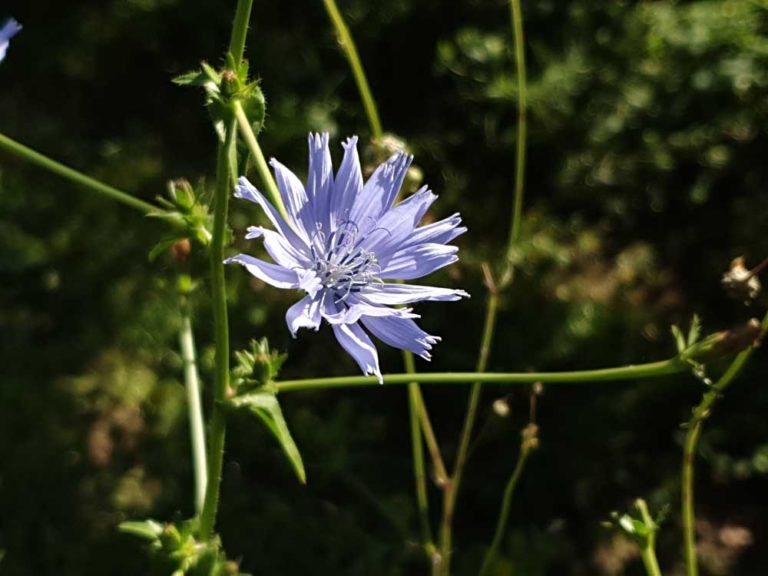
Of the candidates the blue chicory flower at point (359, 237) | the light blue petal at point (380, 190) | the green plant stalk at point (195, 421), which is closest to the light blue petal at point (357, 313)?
the blue chicory flower at point (359, 237)

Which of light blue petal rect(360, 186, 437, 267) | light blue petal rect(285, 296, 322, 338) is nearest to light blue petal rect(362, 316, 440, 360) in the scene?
light blue petal rect(285, 296, 322, 338)

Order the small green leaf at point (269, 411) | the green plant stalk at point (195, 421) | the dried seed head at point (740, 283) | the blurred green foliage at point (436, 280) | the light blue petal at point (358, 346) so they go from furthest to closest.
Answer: the blurred green foliage at point (436, 280) < the green plant stalk at point (195, 421) < the dried seed head at point (740, 283) < the light blue petal at point (358, 346) < the small green leaf at point (269, 411)

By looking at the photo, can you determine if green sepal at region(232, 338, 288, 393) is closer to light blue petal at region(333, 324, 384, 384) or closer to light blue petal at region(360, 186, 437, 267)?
light blue petal at region(333, 324, 384, 384)

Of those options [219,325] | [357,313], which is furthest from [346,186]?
[219,325]

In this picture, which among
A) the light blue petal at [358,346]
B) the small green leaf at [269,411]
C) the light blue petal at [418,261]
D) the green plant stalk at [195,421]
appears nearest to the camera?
the small green leaf at [269,411]

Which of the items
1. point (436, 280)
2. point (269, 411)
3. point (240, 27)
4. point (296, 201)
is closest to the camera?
point (240, 27)

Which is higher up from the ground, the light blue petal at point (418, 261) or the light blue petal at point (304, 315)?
the light blue petal at point (418, 261)

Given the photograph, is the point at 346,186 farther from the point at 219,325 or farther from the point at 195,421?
the point at 195,421

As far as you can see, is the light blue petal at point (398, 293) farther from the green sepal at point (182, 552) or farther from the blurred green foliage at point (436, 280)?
the blurred green foliage at point (436, 280)
